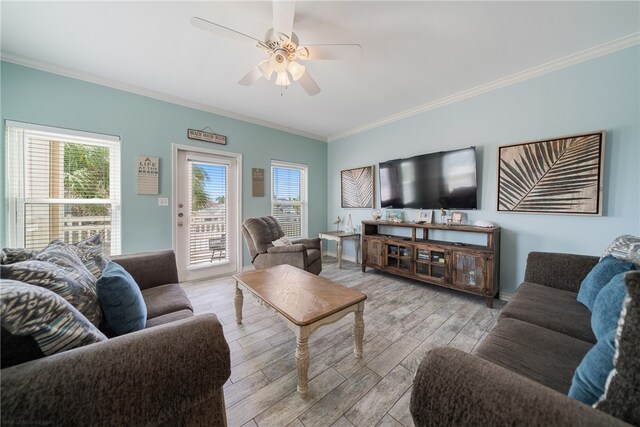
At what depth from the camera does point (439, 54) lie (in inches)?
84.3

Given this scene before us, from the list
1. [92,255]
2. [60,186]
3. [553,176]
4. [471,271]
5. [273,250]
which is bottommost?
[471,271]

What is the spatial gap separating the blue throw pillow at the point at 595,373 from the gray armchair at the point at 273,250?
2.34 m

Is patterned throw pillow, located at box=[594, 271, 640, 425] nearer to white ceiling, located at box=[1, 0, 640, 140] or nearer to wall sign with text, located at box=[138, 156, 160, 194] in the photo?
white ceiling, located at box=[1, 0, 640, 140]

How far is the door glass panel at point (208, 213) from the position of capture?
330cm

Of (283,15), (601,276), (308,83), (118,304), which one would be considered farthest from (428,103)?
(118,304)

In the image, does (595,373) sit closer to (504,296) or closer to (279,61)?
(279,61)

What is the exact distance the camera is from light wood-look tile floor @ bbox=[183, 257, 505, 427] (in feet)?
3.97

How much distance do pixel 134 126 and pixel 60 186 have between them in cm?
103

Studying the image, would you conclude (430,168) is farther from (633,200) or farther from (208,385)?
(208,385)

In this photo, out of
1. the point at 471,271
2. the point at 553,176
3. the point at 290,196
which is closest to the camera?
the point at 553,176

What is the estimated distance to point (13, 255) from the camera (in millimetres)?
963

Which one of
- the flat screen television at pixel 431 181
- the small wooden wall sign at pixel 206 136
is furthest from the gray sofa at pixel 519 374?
the small wooden wall sign at pixel 206 136

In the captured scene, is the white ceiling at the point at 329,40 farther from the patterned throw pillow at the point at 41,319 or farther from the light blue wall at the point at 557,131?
the patterned throw pillow at the point at 41,319

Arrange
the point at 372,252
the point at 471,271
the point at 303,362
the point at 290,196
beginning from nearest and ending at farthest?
the point at 303,362 < the point at 471,271 < the point at 372,252 < the point at 290,196
